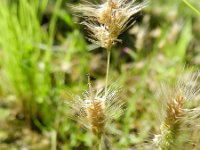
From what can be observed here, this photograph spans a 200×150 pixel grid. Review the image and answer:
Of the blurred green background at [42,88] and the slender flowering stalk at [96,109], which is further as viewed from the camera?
the blurred green background at [42,88]

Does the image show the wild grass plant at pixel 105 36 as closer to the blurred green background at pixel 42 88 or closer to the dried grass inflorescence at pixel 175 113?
the dried grass inflorescence at pixel 175 113

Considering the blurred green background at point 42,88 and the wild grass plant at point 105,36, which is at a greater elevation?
the wild grass plant at point 105,36

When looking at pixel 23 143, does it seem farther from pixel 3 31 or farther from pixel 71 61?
pixel 71 61

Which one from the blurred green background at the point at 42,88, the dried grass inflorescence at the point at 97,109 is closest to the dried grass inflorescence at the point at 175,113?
the dried grass inflorescence at the point at 97,109

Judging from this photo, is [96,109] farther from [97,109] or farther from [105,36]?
[105,36]

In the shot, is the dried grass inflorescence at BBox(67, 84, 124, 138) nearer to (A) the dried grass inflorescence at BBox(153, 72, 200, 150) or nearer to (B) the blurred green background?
(A) the dried grass inflorescence at BBox(153, 72, 200, 150)

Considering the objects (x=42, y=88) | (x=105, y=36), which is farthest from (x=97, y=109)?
(x=42, y=88)
